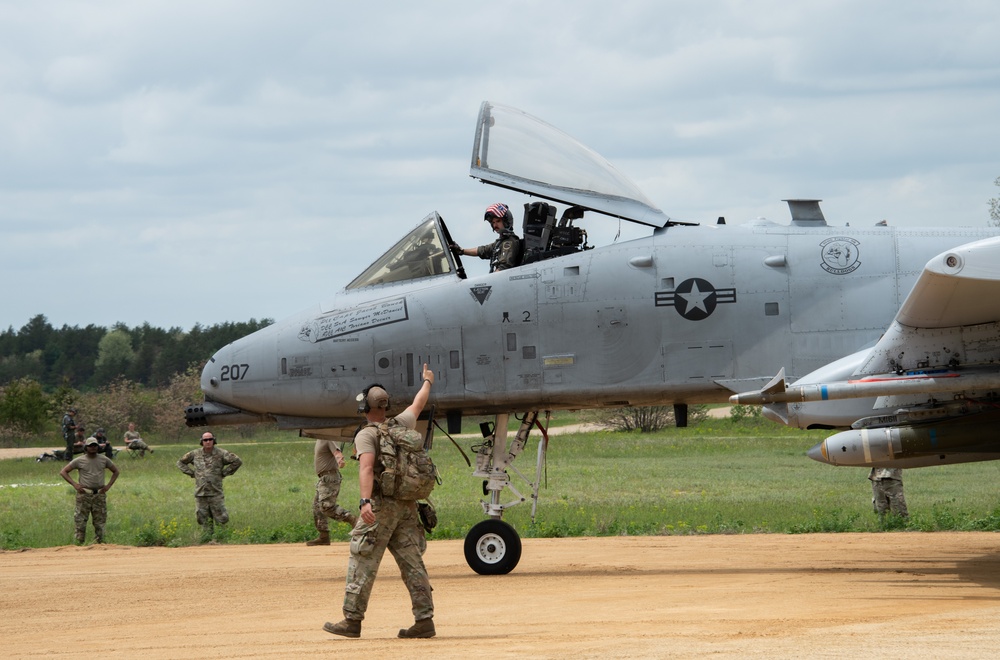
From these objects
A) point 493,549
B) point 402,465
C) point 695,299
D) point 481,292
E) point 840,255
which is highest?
point 840,255

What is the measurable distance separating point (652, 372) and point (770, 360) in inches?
50.2

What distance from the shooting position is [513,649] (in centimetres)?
941

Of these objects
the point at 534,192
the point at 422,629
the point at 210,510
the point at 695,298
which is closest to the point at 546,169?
the point at 534,192

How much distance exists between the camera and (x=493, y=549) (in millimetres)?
15000

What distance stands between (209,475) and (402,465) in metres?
12.1

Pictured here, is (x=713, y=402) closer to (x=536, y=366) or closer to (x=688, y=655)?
(x=536, y=366)

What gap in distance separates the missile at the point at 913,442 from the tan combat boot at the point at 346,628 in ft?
17.0

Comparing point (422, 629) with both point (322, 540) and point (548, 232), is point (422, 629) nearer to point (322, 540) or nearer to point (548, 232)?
point (548, 232)

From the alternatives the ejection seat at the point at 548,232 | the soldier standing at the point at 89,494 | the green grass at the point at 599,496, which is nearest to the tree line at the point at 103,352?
the green grass at the point at 599,496

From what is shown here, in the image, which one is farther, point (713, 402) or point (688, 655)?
point (713, 402)

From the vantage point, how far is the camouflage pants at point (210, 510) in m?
22.0

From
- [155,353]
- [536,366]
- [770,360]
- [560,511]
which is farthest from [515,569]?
[155,353]

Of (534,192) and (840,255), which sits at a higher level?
(534,192)

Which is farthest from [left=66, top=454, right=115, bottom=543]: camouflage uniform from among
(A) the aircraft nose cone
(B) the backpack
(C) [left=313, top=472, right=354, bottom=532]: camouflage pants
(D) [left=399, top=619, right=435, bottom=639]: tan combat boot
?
(A) the aircraft nose cone
